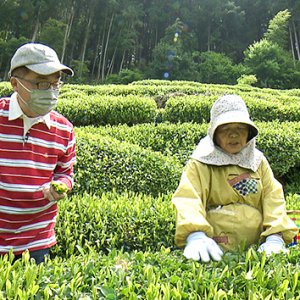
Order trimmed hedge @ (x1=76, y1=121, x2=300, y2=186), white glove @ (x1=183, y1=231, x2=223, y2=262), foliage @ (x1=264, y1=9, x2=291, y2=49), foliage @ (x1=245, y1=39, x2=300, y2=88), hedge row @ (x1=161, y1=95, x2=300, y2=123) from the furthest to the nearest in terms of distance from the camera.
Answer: foliage @ (x1=264, y1=9, x2=291, y2=49), foliage @ (x1=245, y1=39, x2=300, y2=88), hedge row @ (x1=161, y1=95, x2=300, y2=123), trimmed hedge @ (x1=76, y1=121, x2=300, y2=186), white glove @ (x1=183, y1=231, x2=223, y2=262)

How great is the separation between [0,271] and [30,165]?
2.12 ft

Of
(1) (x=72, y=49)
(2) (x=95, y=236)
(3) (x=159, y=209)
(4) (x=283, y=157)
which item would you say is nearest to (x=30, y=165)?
(2) (x=95, y=236)

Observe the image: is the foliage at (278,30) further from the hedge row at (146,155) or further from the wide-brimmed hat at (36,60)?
the wide-brimmed hat at (36,60)

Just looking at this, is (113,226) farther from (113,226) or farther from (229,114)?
(229,114)

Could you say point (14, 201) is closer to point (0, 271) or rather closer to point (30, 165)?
point (30, 165)

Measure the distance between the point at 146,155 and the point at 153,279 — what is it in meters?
2.90

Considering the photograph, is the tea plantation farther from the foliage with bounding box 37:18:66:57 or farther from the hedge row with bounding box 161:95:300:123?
the foliage with bounding box 37:18:66:57

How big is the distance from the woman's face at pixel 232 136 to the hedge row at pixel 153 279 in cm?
60

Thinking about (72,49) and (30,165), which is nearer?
(30,165)

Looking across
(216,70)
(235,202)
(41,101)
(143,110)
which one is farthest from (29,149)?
(216,70)

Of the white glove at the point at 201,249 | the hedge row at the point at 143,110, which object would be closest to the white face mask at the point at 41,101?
the white glove at the point at 201,249

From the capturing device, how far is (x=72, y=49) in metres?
35.1

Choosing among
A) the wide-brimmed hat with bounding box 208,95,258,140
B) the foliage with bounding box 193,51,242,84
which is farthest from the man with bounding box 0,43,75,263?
the foliage with bounding box 193,51,242,84

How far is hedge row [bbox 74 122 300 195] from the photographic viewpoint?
4137mm
